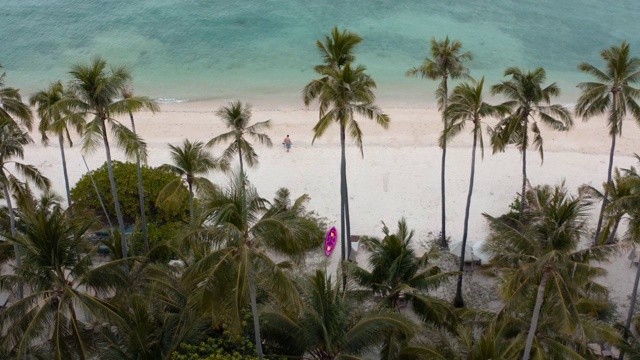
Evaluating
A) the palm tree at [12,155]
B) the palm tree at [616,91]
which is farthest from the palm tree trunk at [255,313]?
the palm tree at [616,91]

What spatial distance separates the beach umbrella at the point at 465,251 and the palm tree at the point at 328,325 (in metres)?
9.36

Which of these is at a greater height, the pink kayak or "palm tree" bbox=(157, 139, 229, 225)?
"palm tree" bbox=(157, 139, 229, 225)

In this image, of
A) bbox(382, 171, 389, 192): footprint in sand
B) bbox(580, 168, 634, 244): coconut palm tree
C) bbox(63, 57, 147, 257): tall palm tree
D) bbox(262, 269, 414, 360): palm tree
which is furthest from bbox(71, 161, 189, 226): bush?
bbox(580, 168, 634, 244): coconut palm tree

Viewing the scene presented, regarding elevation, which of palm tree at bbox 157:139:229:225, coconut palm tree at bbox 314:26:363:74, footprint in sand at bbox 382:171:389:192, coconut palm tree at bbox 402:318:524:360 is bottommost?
coconut palm tree at bbox 402:318:524:360

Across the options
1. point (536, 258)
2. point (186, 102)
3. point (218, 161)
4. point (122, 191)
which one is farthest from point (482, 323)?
point (186, 102)

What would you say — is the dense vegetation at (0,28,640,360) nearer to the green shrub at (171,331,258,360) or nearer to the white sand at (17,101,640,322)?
the green shrub at (171,331,258,360)

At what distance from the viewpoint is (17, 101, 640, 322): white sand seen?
27.8 metres

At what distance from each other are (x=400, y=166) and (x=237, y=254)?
19.9m

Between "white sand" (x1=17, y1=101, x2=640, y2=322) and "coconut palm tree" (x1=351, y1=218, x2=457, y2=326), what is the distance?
918 centimetres

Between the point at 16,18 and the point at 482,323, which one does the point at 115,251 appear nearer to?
Result: the point at 482,323

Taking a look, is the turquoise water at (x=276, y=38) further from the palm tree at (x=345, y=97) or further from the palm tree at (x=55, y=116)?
the palm tree at (x=345, y=97)

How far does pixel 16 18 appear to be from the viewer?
193 ft

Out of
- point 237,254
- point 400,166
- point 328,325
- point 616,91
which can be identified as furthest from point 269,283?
point 400,166

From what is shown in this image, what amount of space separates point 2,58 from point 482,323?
163ft
